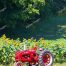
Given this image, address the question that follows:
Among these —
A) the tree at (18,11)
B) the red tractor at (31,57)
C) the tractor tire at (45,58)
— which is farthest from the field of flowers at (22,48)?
the tree at (18,11)

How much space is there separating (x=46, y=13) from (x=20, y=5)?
1037 cm

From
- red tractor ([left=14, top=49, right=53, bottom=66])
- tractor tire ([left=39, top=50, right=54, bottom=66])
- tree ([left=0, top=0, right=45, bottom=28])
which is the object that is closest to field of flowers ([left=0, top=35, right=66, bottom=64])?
tractor tire ([left=39, top=50, right=54, bottom=66])

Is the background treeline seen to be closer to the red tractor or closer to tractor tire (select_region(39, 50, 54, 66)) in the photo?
tractor tire (select_region(39, 50, 54, 66))

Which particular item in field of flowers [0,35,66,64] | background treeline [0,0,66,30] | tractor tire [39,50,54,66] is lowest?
background treeline [0,0,66,30]

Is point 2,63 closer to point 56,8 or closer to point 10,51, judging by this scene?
point 10,51

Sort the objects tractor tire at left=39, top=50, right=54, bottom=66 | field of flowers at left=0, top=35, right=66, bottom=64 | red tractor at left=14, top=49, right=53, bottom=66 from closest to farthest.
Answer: tractor tire at left=39, top=50, right=54, bottom=66 < red tractor at left=14, top=49, right=53, bottom=66 < field of flowers at left=0, top=35, right=66, bottom=64

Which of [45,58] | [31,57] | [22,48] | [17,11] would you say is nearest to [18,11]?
[17,11]

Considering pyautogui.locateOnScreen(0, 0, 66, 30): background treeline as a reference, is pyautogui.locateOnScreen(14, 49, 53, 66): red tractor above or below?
above

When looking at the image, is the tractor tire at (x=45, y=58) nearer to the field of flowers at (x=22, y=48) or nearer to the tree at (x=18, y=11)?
the field of flowers at (x=22, y=48)

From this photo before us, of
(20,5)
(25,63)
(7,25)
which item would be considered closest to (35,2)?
(20,5)

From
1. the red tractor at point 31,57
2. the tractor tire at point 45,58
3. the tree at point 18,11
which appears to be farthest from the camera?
the tree at point 18,11

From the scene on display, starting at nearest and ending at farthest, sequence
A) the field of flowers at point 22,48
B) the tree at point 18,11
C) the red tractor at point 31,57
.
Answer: the red tractor at point 31,57, the field of flowers at point 22,48, the tree at point 18,11

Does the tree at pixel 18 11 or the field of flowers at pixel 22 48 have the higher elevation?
the field of flowers at pixel 22 48

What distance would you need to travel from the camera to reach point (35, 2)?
973 inches
